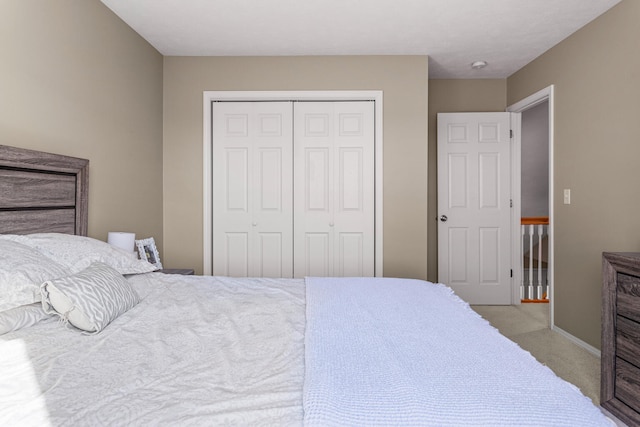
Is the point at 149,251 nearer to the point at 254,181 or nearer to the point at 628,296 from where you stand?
the point at 254,181

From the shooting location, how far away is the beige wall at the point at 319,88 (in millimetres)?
3553

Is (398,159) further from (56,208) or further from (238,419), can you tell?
(238,419)

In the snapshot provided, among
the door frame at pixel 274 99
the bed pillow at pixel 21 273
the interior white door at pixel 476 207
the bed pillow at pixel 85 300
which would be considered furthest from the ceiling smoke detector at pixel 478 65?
the bed pillow at pixel 21 273

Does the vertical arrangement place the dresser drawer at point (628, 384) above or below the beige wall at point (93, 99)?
below

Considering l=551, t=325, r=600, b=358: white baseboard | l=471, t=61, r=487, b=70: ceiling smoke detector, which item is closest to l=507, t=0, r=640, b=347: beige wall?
l=551, t=325, r=600, b=358: white baseboard

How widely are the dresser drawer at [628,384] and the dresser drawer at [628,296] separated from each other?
262 mm

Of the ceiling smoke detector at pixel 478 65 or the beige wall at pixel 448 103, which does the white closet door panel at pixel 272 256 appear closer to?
the beige wall at pixel 448 103

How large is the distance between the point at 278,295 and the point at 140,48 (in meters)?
2.64

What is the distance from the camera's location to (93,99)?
2.52 meters

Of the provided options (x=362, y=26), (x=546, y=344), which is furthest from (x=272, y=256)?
(x=546, y=344)

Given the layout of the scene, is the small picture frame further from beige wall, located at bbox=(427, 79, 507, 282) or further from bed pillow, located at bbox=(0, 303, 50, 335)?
beige wall, located at bbox=(427, 79, 507, 282)

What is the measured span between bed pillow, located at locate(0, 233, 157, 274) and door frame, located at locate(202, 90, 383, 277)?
5.07 ft

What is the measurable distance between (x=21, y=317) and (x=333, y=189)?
272cm

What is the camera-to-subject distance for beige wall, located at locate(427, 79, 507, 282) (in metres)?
4.19
